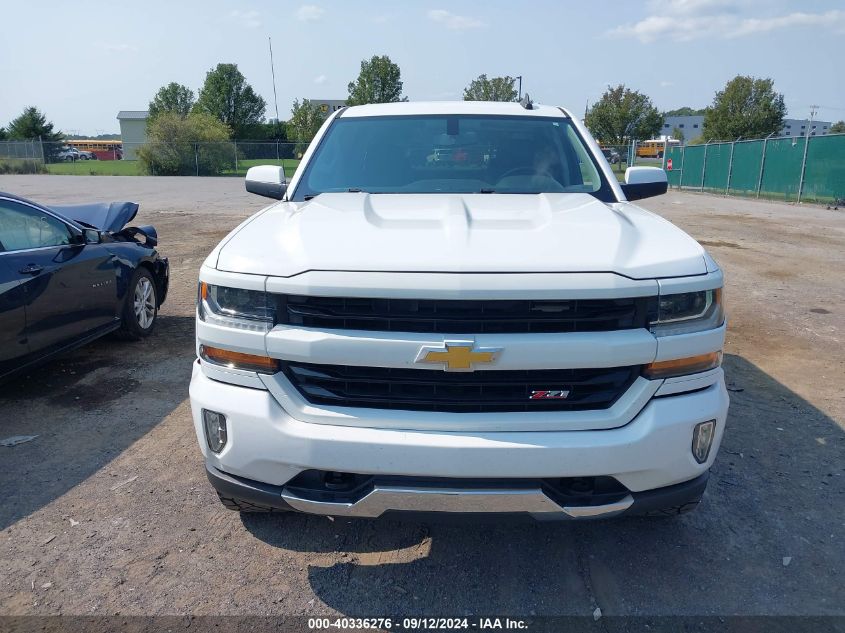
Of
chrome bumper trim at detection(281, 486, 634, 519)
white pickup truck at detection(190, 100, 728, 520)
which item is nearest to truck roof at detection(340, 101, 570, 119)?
white pickup truck at detection(190, 100, 728, 520)

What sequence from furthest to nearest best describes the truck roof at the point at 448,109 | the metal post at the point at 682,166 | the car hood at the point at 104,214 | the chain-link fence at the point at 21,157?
the chain-link fence at the point at 21,157 < the metal post at the point at 682,166 < the car hood at the point at 104,214 < the truck roof at the point at 448,109

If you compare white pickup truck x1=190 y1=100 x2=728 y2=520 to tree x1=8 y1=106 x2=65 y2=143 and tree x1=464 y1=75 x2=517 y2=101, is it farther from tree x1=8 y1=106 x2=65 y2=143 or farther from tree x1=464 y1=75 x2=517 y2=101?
tree x1=8 y1=106 x2=65 y2=143

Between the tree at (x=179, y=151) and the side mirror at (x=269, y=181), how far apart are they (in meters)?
41.8

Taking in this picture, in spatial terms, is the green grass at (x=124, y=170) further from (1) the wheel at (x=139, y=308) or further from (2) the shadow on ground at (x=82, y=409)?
(2) the shadow on ground at (x=82, y=409)

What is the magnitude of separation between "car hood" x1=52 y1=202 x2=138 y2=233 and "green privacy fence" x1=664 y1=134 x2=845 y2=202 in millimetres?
20187

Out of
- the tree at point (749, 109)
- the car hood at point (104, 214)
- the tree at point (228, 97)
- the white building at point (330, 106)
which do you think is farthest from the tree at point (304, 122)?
the car hood at point (104, 214)

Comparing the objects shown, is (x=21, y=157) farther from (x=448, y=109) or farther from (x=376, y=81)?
(x=448, y=109)

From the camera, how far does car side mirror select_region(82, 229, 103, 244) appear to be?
204 inches

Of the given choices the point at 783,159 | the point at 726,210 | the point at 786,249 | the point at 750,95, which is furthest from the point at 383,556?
the point at 750,95

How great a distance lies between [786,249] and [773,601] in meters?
10.7

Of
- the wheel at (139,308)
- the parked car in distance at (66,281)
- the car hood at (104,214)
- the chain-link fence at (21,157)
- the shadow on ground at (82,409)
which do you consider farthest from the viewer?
the chain-link fence at (21,157)

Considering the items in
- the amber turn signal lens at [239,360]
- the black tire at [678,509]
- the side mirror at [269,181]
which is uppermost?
the side mirror at [269,181]

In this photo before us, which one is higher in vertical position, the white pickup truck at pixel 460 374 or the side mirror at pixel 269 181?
the side mirror at pixel 269 181

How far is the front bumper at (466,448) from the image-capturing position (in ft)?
7.19
